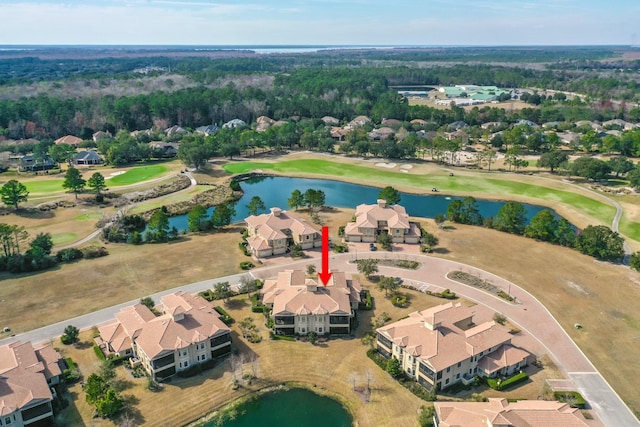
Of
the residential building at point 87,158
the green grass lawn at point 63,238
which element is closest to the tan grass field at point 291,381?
the green grass lawn at point 63,238

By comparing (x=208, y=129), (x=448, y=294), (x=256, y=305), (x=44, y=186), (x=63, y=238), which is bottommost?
(x=63, y=238)

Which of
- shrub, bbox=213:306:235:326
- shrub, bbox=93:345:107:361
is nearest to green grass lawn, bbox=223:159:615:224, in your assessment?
shrub, bbox=213:306:235:326

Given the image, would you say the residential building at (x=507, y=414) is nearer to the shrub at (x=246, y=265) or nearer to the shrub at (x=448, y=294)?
the shrub at (x=448, y=294)

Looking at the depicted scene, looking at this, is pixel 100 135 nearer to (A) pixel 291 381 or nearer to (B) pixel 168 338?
(B) pixel 168 338

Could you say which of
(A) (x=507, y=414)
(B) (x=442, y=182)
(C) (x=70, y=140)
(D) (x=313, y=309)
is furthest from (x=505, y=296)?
(C) (x=70, y=140)

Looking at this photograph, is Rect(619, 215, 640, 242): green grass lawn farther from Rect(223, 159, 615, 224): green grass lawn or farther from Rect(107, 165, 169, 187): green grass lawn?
Rect(107, 165, 169, 187): green grass lawn

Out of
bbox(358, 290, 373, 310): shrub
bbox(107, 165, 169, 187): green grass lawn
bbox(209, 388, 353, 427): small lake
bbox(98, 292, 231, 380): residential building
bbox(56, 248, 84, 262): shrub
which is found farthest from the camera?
bbox(107, 165, 169, 187): green grass lawn
